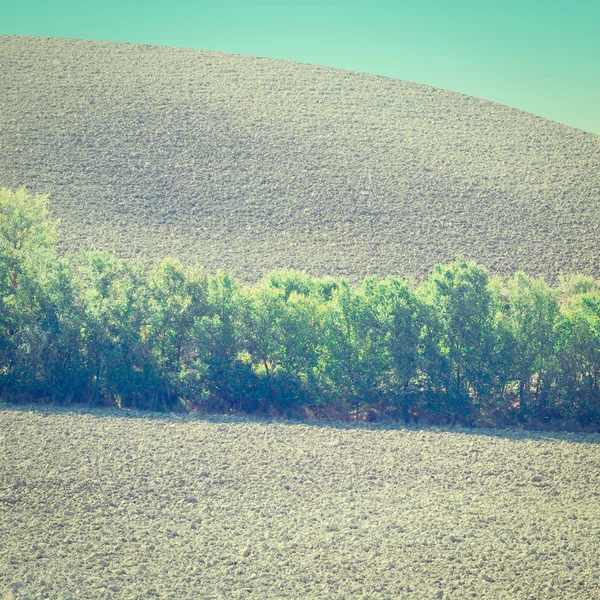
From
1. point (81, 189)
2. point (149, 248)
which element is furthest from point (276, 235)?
point (81, 189)

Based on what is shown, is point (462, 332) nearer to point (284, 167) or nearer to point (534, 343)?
point (534, 343)

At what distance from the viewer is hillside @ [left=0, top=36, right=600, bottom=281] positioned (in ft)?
156

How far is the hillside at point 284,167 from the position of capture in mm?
47531

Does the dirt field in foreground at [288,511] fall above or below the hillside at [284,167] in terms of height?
below

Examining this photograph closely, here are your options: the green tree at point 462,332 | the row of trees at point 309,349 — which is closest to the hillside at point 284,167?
the row of trees at point 309,349

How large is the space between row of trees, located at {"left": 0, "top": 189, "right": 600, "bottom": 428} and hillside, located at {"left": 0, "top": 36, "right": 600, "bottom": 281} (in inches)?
669

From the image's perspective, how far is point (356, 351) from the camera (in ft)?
82.8

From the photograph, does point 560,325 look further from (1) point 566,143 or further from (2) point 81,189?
(1) point 566,143

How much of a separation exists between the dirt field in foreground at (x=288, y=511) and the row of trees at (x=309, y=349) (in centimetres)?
227

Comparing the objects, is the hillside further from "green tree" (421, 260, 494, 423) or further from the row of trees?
"green tree" (421, 260, 494, 423)

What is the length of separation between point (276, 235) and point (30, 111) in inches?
1018

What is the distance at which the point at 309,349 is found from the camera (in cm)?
2566

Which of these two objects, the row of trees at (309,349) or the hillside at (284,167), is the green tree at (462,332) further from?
the hillside at (284,167)

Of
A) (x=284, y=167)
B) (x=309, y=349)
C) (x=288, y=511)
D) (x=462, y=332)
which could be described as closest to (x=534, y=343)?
(x=462, y=332)
